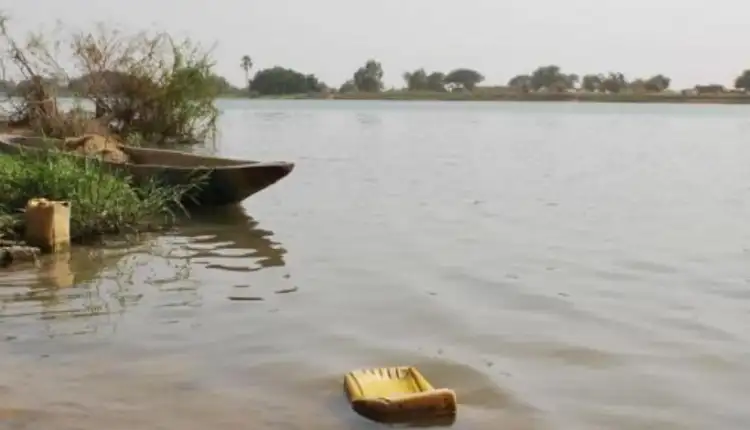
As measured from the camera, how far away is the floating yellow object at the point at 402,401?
459 cm

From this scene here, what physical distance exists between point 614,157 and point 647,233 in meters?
12.3

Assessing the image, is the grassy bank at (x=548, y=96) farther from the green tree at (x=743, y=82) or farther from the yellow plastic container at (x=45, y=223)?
the yellow plastic container at (x=45, y=223)

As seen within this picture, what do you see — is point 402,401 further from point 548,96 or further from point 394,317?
point 548,96

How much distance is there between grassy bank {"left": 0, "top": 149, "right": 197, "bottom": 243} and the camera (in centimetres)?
879

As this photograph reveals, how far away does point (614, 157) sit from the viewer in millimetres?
22906

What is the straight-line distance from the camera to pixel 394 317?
270 inches

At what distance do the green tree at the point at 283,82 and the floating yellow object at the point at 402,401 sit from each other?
256 feet

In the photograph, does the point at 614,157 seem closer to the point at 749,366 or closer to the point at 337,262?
the point at 337,262

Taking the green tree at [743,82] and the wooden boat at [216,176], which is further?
the green tree at [743,82]

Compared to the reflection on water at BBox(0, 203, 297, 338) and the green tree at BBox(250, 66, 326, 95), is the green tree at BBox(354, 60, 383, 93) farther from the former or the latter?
the reflection on water at BBox(0, 203, 297, 338)

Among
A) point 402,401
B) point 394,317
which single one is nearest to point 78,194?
point 394,317

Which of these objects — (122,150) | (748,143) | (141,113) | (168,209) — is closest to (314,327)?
(168,209)

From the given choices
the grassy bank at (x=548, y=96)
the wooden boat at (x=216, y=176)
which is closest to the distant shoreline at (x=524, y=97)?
the grassy bank at (x=548, y=96)

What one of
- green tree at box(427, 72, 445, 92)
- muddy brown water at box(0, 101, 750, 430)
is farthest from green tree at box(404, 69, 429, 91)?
muddy brown water at box(0, 101, 750, 430)
